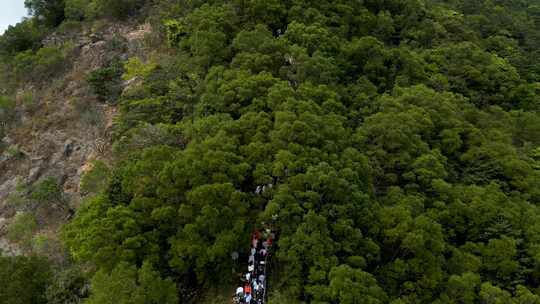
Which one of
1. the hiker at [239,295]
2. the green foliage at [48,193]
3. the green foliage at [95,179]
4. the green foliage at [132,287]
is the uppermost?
the green foliage at [132,287]

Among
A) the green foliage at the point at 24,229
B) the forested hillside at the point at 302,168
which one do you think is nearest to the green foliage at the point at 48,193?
the forested hillside at the point at 302,168

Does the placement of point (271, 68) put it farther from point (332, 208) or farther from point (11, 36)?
point (11, 36)

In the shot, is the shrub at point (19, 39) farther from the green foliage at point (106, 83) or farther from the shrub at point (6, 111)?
the green foliage at point (106, 83)

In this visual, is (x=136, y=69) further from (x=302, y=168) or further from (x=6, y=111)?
(x=302, y=168)

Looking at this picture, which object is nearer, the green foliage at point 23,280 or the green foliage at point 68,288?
the green foliage at point 23,280

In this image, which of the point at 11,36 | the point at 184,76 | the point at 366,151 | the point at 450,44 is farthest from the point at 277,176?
the point at 11,36

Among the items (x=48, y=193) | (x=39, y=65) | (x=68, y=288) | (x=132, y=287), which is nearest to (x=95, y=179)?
(x=48, y=193)

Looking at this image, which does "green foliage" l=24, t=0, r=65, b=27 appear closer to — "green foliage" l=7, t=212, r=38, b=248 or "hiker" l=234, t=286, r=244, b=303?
"green foliage" l=7, t=212, r=38, b=248
